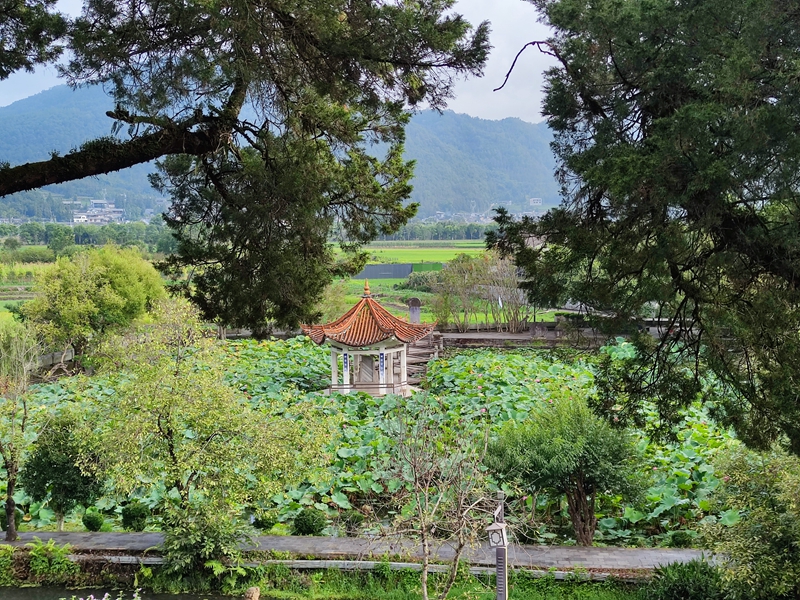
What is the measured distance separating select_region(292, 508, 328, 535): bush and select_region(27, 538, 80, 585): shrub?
244 cm

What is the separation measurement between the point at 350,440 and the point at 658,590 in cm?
566

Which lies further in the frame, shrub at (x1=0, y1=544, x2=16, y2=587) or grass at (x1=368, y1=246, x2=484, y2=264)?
grass at (x1=368, y1=246, x2=484, y2=264)

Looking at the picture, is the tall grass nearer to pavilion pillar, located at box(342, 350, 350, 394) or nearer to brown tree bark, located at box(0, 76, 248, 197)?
pavilion pillar, located at box(342, 350, 350, 394)

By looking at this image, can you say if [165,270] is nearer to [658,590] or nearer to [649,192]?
[649,192]

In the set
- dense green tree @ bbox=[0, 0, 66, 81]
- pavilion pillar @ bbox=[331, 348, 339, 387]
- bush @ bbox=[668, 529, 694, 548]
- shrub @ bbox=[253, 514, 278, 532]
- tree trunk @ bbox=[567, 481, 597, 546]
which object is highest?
dense green tree @ bbox=[0, 0, 66, 81]

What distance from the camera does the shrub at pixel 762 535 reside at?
5602 millimetres

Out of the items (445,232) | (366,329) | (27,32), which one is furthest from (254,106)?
(445,232)

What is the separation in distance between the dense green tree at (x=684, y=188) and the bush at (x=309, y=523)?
13.2 ft

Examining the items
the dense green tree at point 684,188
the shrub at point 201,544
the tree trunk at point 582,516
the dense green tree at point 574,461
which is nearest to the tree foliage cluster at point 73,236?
the shrub at point 201,544

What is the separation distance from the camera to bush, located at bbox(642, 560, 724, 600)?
6.12 m

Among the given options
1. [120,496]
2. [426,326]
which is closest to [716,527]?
[120,496]

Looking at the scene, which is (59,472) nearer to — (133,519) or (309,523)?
(133,519)

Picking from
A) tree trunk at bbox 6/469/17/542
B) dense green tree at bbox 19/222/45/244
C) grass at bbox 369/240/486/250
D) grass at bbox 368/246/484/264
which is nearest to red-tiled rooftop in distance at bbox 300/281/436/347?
tree trunk at bbox 6/469/17/542

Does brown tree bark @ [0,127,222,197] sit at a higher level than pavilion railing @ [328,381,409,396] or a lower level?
higher
